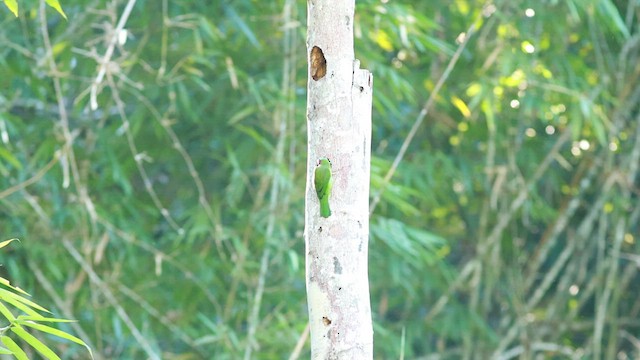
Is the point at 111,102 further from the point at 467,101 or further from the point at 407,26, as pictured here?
the point at 467,101

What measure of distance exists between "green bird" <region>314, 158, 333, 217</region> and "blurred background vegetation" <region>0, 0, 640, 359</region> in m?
1.20

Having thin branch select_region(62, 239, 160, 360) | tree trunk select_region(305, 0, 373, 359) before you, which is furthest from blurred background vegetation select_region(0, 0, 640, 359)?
tree trunk select_region(305, 0, 373, 359)

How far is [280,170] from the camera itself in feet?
9.96

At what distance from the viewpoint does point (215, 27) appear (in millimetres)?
3053

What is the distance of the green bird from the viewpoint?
147 cm

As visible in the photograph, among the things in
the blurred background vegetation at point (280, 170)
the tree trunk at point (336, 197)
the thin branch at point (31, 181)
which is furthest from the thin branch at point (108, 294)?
the tree trunk at point (336, 197)

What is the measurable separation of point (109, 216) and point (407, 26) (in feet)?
3.33

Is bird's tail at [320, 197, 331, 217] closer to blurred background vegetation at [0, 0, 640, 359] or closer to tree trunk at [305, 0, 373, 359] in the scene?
tree trunk at [305, 0, 373, 359]

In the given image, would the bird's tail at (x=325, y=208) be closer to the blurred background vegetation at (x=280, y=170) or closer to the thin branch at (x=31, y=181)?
the blurred background vegetation at (x=280, y=170)

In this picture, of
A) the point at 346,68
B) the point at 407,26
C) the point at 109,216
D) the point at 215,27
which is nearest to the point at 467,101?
the point at 407,26

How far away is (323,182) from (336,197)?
1.7 inches

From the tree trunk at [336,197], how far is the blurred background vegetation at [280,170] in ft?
3.73

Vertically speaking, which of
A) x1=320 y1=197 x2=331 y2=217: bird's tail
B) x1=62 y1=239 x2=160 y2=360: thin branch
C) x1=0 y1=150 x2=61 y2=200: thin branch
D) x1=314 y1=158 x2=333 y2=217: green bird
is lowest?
x1=62 y1=239 x2=160 y2=360: thin branch

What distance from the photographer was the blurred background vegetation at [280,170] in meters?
3.05
